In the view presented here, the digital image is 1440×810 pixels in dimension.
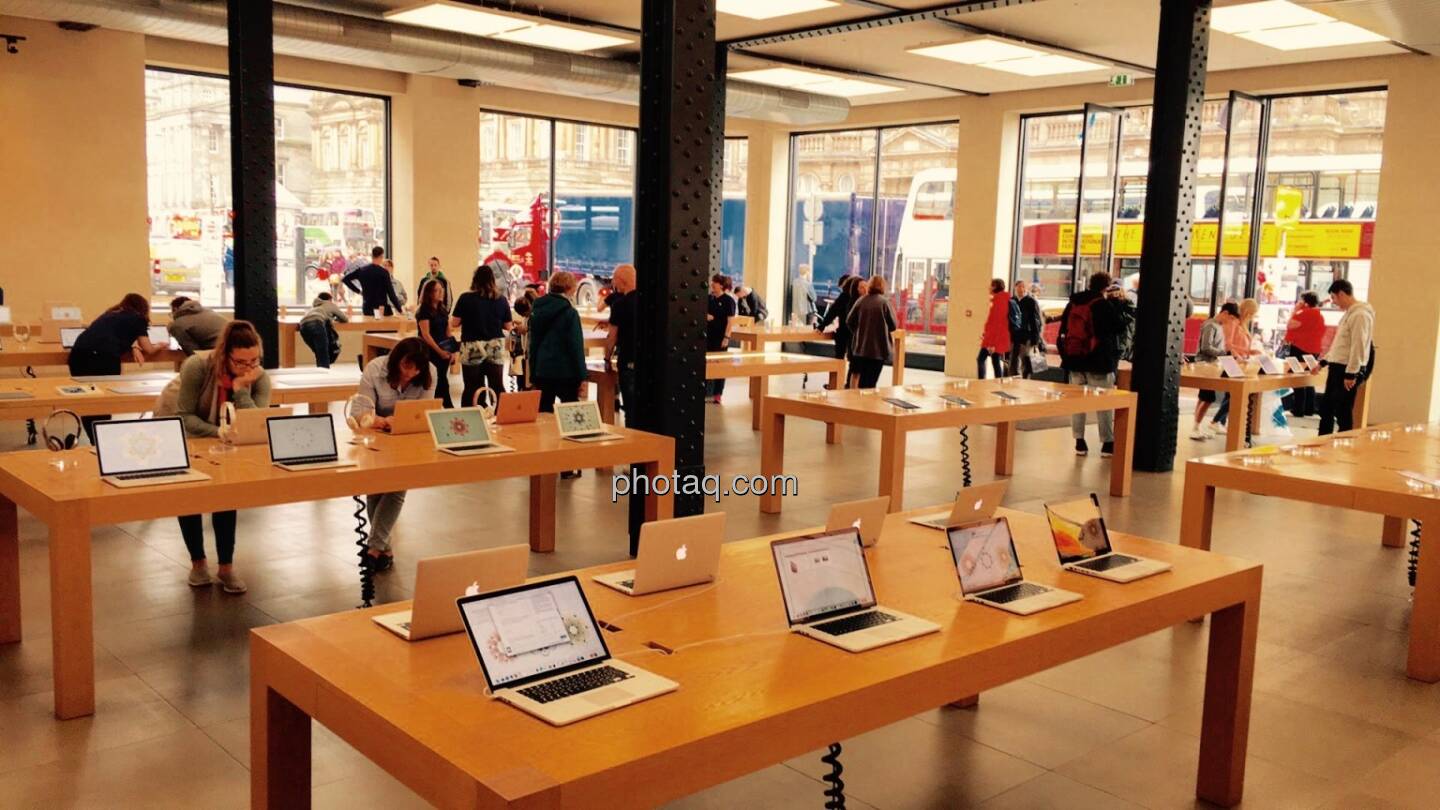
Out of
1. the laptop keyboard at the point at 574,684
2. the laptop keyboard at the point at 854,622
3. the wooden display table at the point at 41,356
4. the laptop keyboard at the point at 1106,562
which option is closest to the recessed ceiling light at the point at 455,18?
the wooden display table at the point at 41,356

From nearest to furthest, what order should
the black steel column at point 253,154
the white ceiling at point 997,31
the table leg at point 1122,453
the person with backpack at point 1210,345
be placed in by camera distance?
1. the table leg at point 1122,453
2. the black steel column at point 253,154
3. the white ceiling at point 997,31
4. the person with backpack at point 1210,345

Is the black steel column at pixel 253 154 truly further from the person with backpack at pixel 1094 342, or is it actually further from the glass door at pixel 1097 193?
the glass door at pixel 1097 193

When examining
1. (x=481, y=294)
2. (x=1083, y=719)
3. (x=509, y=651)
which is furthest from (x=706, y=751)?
(x=481, y=294)

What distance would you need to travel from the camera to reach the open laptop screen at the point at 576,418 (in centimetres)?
590

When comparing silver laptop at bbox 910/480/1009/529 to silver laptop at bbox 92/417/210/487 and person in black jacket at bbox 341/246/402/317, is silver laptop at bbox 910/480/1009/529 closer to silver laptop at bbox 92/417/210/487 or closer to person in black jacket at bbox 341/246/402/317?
silver laptop at bbox 92/417/210/487

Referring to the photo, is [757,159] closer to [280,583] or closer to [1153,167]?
[1153,167]

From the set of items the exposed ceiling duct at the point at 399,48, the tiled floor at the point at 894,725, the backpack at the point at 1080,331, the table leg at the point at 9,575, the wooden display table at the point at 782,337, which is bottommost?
the tiled floor at the point at 894,725

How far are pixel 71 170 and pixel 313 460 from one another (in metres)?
9.85

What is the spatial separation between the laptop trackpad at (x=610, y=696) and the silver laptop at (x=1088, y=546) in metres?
1.72

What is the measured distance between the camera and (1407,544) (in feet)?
23.7

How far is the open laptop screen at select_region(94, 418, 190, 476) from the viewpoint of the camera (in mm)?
4363

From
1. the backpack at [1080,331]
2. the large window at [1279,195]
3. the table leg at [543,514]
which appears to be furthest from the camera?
the large window at [1279,195]

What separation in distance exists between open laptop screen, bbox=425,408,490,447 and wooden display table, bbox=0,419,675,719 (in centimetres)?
9

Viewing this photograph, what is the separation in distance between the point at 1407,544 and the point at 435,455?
19.1 feet
